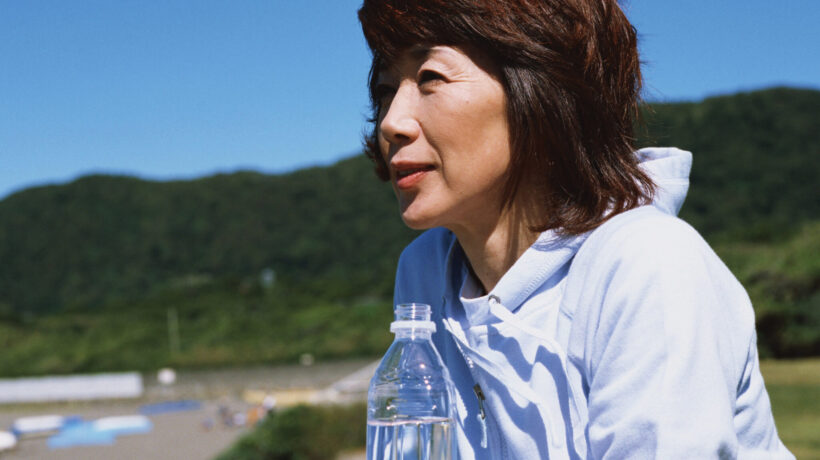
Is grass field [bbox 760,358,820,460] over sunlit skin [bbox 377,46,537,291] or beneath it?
beneath

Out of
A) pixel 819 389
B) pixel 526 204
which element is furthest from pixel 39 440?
pixel 526 204

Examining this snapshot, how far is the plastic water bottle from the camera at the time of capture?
53.2 inches

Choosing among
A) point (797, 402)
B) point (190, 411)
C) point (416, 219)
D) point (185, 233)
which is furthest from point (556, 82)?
point (185, 233)

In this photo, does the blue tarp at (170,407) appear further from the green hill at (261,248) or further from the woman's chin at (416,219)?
the woman's chin at (416,219)

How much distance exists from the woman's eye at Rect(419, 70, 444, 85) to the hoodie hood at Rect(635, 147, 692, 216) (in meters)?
0.34

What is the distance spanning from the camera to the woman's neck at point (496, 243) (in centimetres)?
141

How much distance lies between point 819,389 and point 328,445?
12170 mm

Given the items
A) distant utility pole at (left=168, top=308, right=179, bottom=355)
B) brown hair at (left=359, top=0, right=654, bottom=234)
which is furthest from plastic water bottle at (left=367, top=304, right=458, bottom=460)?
distant utility pole at (left=168, top=308, right=179, bottom=355)

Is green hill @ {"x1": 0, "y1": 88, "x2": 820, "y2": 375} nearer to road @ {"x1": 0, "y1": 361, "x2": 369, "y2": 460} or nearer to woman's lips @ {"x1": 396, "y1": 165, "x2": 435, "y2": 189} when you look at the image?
road @ {"x1": 0, "y1": 361, "x2": 369, "y2": 460}

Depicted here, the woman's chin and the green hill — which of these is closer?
the woman's chin

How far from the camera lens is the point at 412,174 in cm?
135

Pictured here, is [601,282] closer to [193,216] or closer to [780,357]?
[780,357]

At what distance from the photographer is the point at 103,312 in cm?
4906

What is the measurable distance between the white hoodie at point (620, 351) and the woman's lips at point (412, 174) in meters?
0.20
